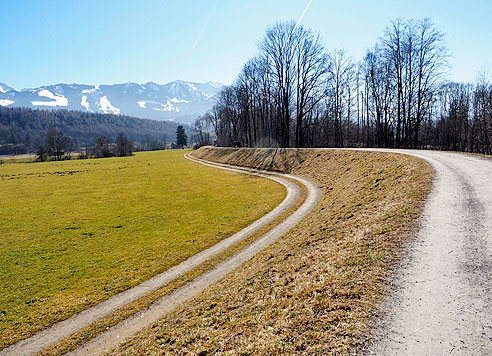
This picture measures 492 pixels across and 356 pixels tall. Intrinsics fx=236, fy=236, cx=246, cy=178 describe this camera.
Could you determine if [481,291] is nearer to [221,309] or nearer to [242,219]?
[221,309]

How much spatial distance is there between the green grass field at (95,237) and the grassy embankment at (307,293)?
16.0 feet

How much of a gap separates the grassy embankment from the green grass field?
489cm

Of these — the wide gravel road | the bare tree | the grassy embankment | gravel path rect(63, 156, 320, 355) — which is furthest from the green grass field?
the bare tree

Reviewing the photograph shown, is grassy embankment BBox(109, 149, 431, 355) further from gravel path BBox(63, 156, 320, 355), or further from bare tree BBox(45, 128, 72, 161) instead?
bare tree BBox(45, 128, 72, 161)

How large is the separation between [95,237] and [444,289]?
748 inches

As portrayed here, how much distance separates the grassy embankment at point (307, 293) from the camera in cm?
503

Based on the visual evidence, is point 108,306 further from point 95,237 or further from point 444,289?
point 444,289

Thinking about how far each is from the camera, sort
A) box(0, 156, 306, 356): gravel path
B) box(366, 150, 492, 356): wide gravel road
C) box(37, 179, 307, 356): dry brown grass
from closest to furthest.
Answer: box(366, 150, 492, 356): wide gravel road
box(37, 179, 307, 356): dry brown grass
box(0, 156, 306, 356): gravel path

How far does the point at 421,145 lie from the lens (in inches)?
1951

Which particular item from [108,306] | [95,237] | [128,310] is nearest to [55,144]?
[95,237]

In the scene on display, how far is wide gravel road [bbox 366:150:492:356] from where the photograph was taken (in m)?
4.32

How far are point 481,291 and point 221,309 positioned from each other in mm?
6573

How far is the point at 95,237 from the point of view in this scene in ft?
54.8

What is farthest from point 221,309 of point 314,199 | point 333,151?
point 333,151
